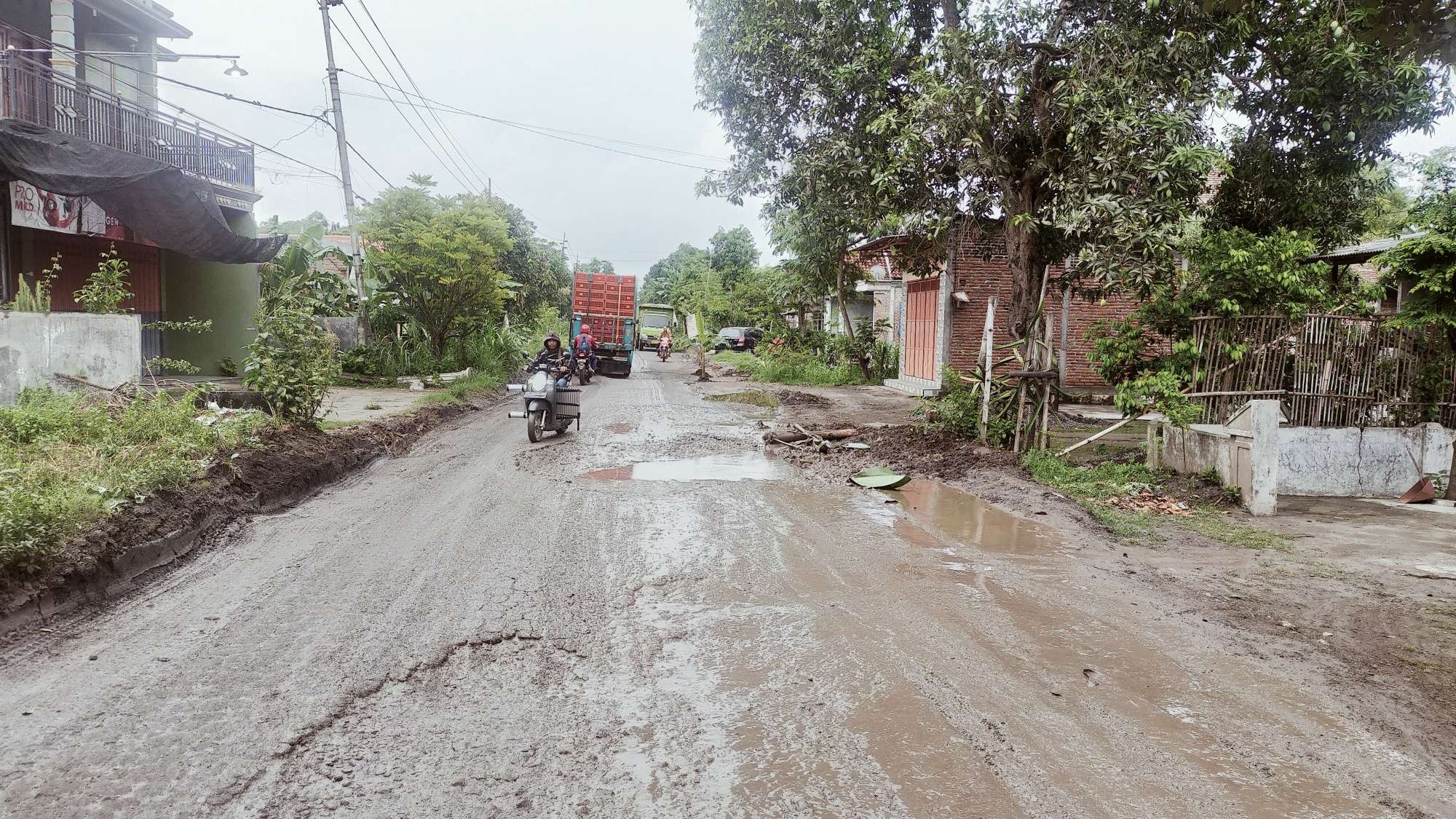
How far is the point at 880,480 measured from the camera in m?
10.3

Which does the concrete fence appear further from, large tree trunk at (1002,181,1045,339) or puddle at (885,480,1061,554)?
large tree trunk at (1002,181,1045,339)

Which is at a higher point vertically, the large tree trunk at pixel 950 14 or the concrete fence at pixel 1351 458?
the large tree trunk at pixel 950 14

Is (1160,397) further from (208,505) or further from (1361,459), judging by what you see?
(208,505)

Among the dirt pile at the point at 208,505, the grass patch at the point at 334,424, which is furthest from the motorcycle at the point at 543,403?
the grass patch at the point at 334,424

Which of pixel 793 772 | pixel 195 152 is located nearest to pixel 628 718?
pixel 793 772

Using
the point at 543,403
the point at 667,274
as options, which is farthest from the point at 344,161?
the point at 667,274

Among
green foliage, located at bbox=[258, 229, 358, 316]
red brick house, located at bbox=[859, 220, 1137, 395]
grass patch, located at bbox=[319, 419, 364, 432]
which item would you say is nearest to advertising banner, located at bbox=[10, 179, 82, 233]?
green foliage, located at bbox=[258, 229, 358, 316]

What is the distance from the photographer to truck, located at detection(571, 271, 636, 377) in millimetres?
29188

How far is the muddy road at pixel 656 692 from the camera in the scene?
3.29m

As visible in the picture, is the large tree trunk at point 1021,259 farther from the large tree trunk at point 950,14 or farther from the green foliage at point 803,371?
the green foliage at point 803,371

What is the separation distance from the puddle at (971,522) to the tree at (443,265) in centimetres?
1366

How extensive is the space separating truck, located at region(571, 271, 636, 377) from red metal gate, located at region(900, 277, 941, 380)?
9.23 meters

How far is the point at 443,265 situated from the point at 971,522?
50.7 feet

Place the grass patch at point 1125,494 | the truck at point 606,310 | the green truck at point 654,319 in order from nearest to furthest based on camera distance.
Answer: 1. the grass patch at point 1125,494
2. the truck at point 606,310
3. the green truck at point 654,319
